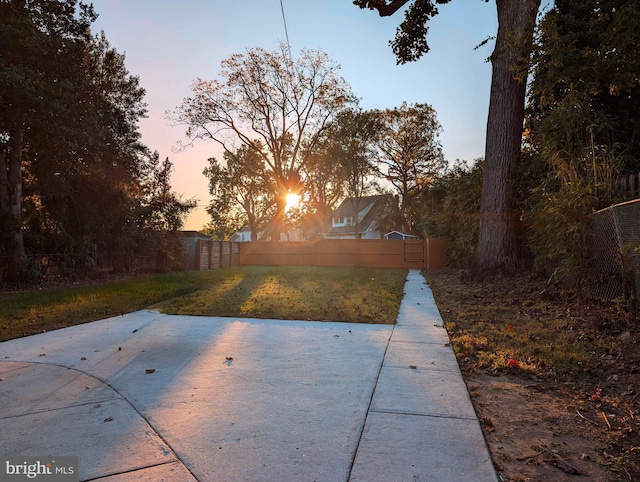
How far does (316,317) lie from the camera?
636cm

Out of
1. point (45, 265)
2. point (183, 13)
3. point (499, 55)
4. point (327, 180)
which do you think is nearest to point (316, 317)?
point (183, 13)

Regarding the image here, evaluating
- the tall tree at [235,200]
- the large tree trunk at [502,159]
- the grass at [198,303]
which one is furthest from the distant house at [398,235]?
the large tree trunk at [502,159]

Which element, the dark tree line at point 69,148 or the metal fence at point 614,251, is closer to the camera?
the metal fence at point 614,251

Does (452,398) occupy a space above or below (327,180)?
below

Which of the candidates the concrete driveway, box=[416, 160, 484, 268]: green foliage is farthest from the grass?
box=[416, 160, 484, 268]: green foliage

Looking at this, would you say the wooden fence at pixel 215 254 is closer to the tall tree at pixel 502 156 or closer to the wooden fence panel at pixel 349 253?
the wooden fence panel at pixel 349 253

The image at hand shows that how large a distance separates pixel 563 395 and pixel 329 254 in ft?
62.8

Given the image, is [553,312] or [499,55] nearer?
[553,312]

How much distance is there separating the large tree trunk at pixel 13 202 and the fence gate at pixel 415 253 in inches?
616

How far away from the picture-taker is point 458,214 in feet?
45.5

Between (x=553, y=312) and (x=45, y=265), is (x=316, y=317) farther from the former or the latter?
(x=45, y=265)

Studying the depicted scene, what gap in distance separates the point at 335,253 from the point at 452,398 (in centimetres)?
1897

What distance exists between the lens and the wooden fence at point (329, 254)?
1981 cm

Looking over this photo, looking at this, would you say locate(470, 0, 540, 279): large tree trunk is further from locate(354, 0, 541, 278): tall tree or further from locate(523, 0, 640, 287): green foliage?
locate(523, 0, 640, 287): green foliage
